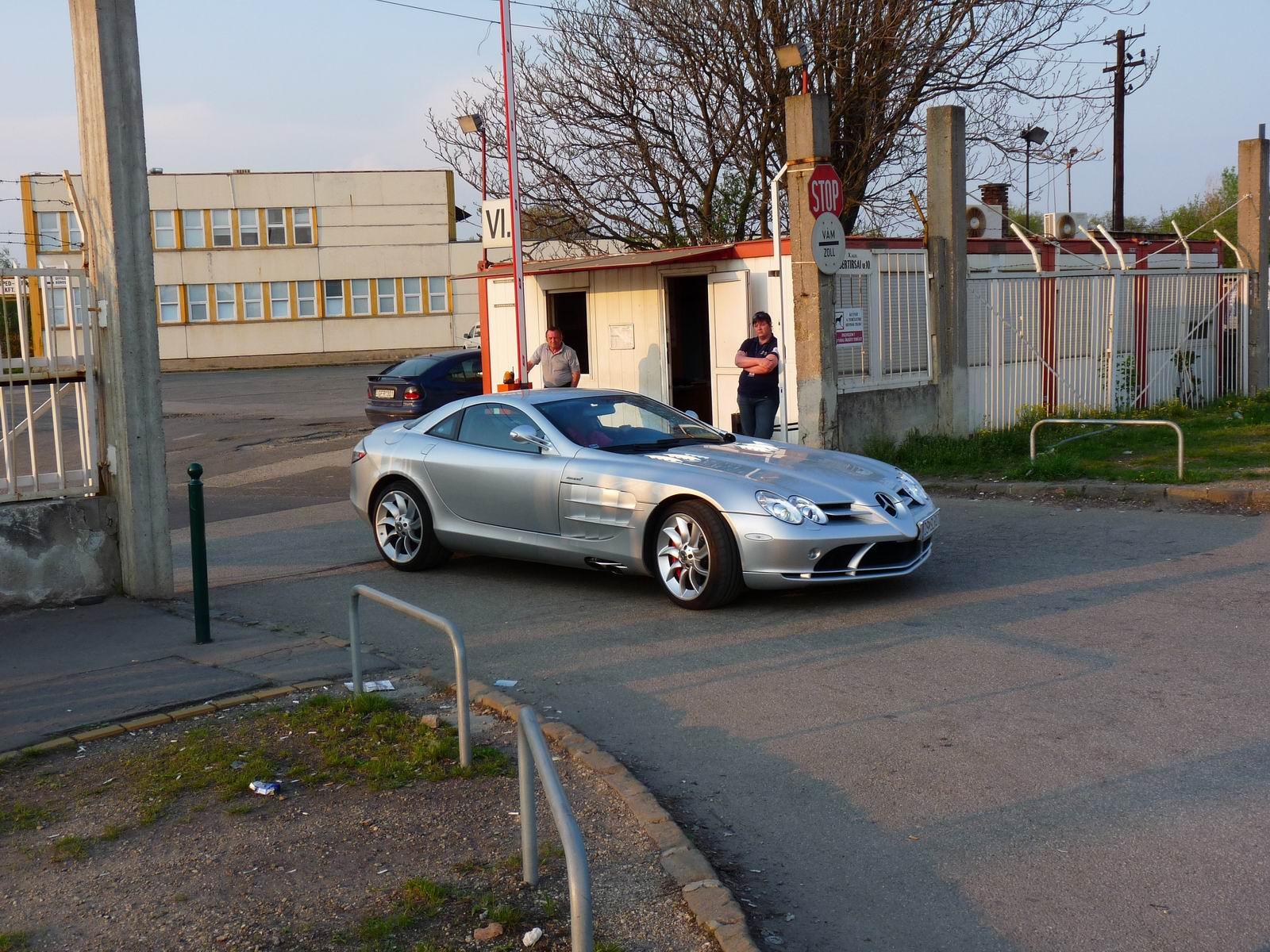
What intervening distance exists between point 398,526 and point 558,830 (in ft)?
21.4

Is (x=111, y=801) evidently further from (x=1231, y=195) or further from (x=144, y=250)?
(x=1231, y=195)

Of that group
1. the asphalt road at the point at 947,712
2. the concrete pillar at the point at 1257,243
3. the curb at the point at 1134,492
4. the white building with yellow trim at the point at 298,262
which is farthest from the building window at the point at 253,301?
the curb at the point at 1134,492

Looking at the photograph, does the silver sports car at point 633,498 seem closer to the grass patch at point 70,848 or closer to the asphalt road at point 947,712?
the asphalt road at point 947,712

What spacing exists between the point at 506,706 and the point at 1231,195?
6630 centimetres

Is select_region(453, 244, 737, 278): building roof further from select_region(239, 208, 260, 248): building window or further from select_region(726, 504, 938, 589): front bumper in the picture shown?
select_region(239, 208, 260, 248): building window

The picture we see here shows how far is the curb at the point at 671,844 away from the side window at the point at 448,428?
12.9ft

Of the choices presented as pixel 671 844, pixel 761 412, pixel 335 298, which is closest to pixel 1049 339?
pixel 761 412

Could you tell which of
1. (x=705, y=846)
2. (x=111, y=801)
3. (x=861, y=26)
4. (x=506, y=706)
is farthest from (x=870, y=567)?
(x=861, y=26)

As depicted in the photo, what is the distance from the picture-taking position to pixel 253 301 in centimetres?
5681

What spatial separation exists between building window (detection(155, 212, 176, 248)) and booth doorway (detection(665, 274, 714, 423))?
137ft

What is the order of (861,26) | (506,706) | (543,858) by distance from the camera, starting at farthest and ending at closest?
(861,26) < (506,706) < (543,858)

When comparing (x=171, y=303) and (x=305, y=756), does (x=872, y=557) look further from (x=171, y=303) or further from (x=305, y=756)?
(x=171, y=303)

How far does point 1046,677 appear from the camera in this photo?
6480 mm

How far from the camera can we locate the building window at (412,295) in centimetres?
5831
